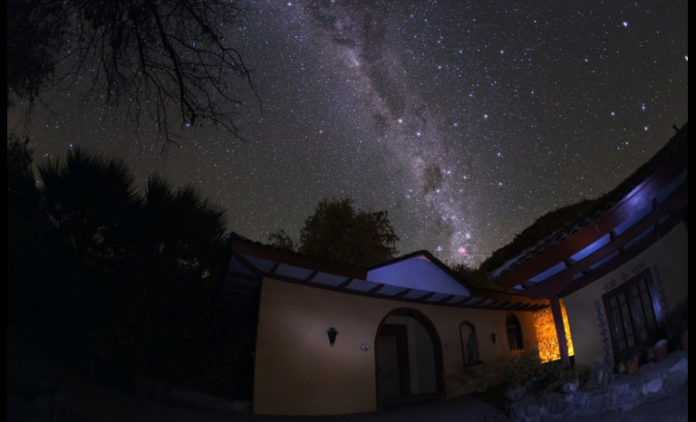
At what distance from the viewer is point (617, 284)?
584 cm

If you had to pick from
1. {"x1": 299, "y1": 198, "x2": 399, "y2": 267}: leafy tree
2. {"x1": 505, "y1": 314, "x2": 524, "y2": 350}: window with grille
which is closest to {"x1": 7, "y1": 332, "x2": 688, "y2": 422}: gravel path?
{"x1": 505, "y1": 314, "x2": 524, "y2": 350}: window with grille

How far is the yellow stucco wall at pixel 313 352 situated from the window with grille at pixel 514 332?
7221mm

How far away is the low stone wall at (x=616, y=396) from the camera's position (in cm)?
346

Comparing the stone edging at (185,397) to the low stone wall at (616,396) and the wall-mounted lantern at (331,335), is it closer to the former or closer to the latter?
the wall-mounted lantern at (331,335)

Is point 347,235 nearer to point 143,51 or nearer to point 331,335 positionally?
point 331,335

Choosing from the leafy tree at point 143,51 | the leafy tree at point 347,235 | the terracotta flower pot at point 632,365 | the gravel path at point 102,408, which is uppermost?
the leafy tree at point 347,235

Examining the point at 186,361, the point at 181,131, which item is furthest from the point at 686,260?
the point at 186,361

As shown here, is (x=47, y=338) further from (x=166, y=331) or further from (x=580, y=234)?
(x=580, y=234)

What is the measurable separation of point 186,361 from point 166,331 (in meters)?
0.93

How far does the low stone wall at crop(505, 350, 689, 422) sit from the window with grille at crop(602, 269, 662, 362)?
0.45m

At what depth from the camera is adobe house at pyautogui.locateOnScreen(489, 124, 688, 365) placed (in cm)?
349

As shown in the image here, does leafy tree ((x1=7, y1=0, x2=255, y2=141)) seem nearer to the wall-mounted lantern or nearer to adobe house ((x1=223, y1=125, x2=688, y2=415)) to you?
adobe house ((x1=223, y1=125, x2=688, y2=415))

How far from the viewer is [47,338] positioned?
7.41m

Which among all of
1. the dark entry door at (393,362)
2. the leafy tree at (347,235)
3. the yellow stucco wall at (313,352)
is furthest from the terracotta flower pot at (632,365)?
the leafy tree at (347,235)
